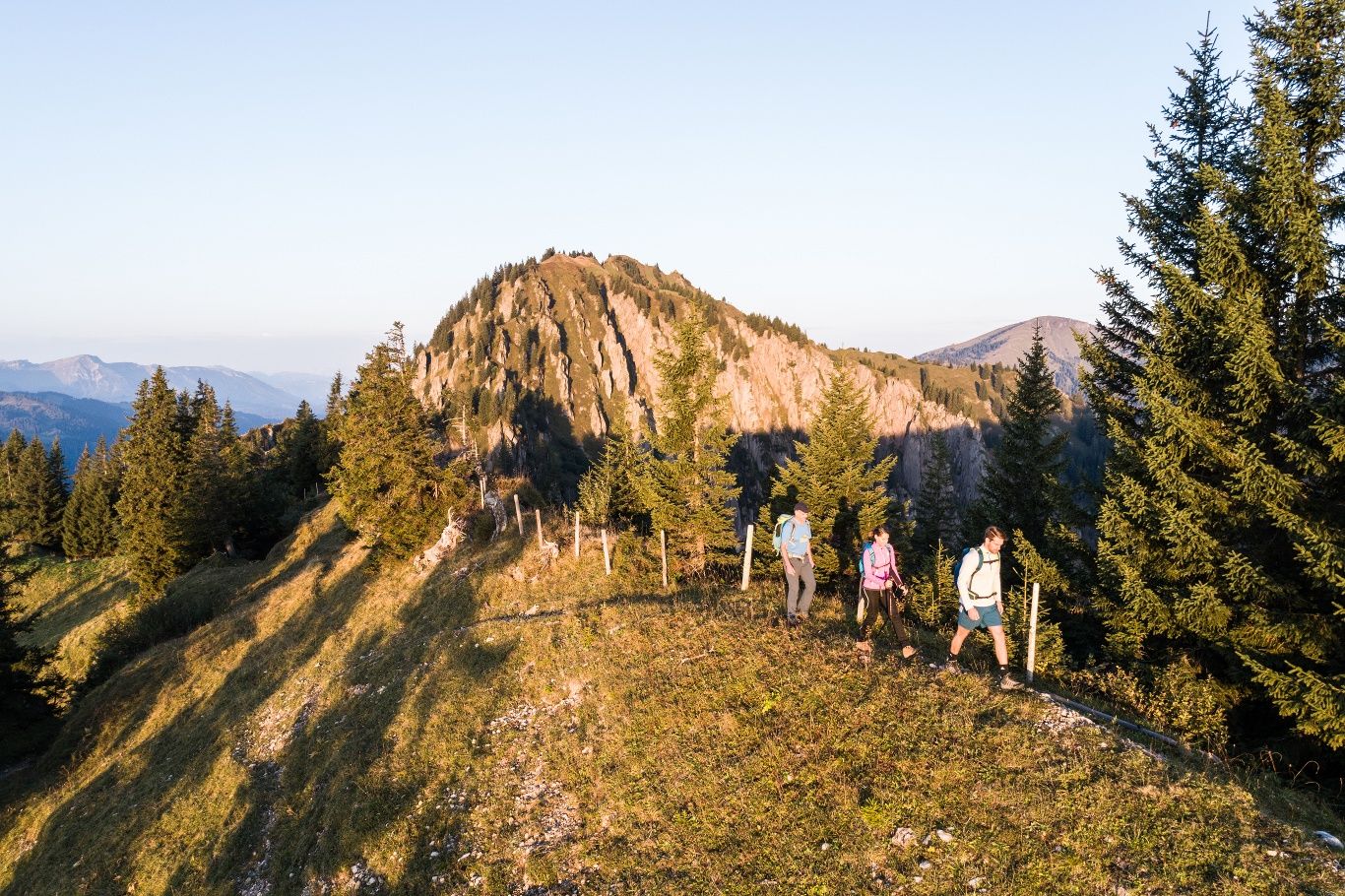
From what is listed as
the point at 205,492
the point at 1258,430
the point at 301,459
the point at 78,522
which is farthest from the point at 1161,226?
the point at 78,522

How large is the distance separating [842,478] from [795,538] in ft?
37.8

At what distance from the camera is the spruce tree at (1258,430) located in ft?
33.6

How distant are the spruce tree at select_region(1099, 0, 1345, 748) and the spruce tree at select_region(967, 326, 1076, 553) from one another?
484 inches

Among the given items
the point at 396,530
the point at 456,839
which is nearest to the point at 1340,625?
A: the point at 456,839

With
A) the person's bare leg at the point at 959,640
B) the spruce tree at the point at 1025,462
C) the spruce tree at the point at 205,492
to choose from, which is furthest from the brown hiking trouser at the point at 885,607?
the spruce tree at the point at 205,492

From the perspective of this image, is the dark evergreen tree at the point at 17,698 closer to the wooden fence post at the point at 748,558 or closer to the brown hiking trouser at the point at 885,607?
the wooden fence post at the point at 748,558

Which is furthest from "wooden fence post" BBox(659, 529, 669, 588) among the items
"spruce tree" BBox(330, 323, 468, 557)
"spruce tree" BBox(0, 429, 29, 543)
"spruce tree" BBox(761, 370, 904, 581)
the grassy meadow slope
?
"spruce tree" BBox(0, 429, 29, 543)

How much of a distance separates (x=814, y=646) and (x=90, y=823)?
21.0 meters

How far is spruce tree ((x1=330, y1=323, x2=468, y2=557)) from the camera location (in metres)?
30.9

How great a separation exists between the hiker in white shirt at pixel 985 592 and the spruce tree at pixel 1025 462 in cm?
1480

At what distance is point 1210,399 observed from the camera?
40.8 feet

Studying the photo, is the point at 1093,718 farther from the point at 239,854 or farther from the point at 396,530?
the point at 396,530

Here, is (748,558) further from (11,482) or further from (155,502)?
(11,482)

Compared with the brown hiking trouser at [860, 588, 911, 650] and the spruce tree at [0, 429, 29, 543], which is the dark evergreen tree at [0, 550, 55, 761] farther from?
the spruce tree at [0, 429, 29, 543]
